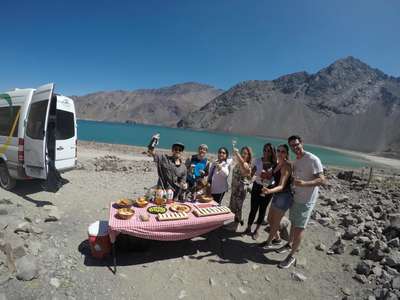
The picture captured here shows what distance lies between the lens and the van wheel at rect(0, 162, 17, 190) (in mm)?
6578

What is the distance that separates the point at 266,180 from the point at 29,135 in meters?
5.97

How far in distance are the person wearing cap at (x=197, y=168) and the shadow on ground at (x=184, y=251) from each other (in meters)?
1.28

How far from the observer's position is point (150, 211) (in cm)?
405

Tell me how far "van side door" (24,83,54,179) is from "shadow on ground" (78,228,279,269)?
267 cm

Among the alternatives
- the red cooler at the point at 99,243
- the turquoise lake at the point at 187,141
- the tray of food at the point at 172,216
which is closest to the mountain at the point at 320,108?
the turquoise lake at the point at 187,141

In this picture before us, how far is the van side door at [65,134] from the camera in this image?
6716 millimetres

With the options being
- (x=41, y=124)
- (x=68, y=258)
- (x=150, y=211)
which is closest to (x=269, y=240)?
(x=150, y=211)

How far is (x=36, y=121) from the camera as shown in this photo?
19.3 ft

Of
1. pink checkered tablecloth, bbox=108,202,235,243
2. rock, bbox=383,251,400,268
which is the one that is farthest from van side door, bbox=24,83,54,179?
rock, bbox=383,251,400,268

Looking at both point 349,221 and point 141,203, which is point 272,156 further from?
point 349,221

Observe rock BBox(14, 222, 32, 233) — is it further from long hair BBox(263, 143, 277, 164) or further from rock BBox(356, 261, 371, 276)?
rock BBox(356, 261, 371, 276)

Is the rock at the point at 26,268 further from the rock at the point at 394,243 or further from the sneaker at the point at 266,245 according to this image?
the rock at the point at 394,243

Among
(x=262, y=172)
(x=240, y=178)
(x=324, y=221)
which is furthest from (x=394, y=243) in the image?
(x=240, y=178)

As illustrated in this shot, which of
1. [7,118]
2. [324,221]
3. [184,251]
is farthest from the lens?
[324,221]
